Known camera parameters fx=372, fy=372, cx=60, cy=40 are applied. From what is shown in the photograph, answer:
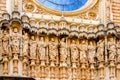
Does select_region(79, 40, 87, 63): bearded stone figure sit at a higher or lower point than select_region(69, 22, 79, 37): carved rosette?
lower

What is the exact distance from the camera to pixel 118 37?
13.0 metres

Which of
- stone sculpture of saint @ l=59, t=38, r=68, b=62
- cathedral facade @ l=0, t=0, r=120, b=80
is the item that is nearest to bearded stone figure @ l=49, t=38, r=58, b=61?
cathedral facade @ l=0, t=0, r=120, b=80

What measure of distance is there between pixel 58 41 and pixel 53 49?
1.37 ft

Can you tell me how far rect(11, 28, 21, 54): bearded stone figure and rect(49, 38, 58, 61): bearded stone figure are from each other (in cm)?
117

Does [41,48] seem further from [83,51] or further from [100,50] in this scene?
[100,50]

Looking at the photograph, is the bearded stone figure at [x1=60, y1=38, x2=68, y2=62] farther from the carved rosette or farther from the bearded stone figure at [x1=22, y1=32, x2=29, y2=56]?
the bearded stone figure at [x1=22, y1=32, x2=29, y2=56]

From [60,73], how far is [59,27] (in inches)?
62.2

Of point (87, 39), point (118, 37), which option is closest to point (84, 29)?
point (87, 39)

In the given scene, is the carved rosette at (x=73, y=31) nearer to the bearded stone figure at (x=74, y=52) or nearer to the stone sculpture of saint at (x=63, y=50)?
the bearded stone figure at (x=74, y=52)

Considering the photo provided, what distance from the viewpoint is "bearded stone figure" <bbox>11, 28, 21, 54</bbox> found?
→ 1166 cm

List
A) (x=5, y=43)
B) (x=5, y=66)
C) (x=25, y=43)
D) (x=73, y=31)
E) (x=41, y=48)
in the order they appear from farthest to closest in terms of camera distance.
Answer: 1. (x=73, y=31)
2. (x=41, y=48)
3. (x=25, y=43)
4. (x=5, y=43)
5. (x=5, y=66)

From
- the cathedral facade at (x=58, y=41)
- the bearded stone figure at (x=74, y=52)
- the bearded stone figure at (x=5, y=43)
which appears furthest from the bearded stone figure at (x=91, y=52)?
the bearded stone figure at (x=5, y=43)

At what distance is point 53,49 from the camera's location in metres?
12.4

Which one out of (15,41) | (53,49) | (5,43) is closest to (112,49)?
(53,49)
